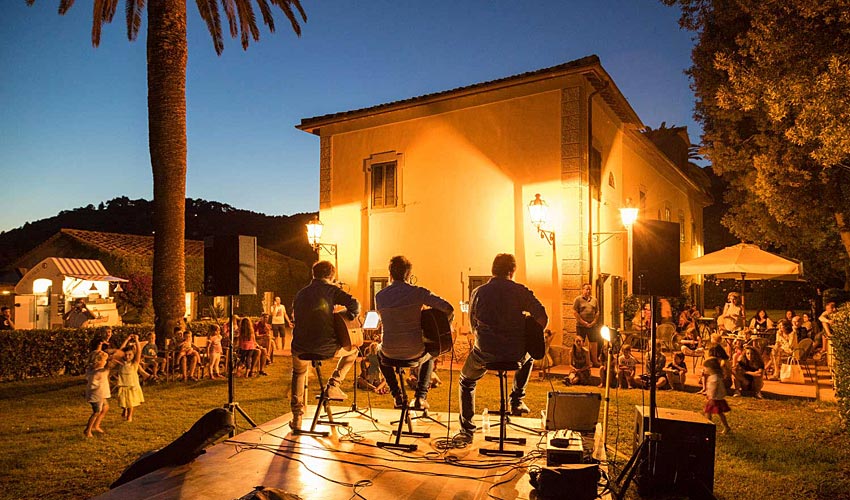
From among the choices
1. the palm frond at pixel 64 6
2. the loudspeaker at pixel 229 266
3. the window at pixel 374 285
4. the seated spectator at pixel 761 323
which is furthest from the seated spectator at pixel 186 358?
the seated spectator at pixel 761 323

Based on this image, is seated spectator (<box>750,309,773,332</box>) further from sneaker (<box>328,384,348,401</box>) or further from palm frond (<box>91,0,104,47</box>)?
palm frond (<box>91,0,104,47</box>)

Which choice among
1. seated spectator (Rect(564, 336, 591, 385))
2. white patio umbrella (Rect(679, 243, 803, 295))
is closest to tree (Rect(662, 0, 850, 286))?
white patio umbrella (Rect(679, 243, 803, 295))

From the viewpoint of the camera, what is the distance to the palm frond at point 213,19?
13.8m

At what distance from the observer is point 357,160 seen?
16.6 meters

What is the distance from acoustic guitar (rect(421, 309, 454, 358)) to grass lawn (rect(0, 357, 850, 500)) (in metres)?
0.57

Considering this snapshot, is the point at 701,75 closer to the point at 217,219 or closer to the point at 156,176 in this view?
the point at 156,176

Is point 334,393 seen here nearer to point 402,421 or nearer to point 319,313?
point 319,313

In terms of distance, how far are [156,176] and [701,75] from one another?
46.6 feet

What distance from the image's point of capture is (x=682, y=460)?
501cm

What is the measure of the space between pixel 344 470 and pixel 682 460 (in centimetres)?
290

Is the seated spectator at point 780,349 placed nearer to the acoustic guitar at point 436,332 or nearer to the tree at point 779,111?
the tree at point 779,111

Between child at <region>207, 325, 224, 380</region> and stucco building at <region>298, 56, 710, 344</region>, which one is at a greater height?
stucco building at <region>298, 56, 710, 344</region>

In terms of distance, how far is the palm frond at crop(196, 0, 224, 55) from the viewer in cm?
1384

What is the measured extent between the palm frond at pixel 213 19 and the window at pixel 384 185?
4953mm
